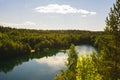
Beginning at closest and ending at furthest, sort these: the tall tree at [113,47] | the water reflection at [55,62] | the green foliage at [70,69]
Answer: the tall tree at [113,47]
the green foliage at [70,69]
the water reflection at [55,62]

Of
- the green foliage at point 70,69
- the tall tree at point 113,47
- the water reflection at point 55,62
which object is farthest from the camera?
the water reflection at point 55,62

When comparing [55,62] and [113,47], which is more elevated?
[113,47]

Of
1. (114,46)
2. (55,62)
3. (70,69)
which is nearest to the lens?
(114,46)

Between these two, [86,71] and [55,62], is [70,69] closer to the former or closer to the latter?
[86,71]

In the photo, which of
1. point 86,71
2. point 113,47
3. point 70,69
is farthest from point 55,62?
point 113,47

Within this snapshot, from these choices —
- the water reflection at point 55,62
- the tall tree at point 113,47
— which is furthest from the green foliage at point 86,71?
the water reflection at point 55,62

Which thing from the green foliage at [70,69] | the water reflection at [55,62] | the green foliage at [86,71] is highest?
the green foliage at [86,71]

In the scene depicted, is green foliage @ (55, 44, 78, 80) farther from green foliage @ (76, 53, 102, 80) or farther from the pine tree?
the pine tree

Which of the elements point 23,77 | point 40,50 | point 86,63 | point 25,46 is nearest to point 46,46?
point 40,50

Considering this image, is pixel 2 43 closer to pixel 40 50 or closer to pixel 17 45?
pixel 17 45

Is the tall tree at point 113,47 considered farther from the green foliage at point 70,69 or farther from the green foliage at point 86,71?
the green foliage at point 70,69

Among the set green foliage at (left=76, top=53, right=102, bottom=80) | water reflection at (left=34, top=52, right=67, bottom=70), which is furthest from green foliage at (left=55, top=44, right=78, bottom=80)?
water reflection at (left=34, top=52, right=67, bottom=70)
